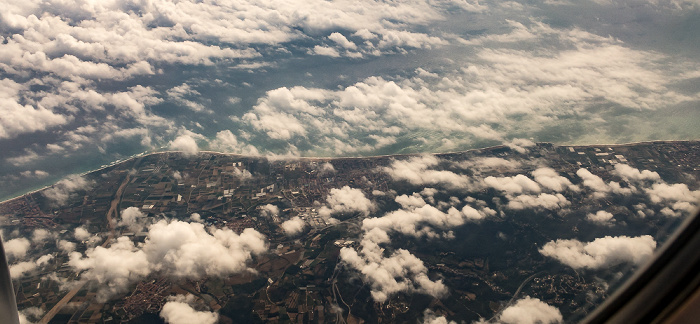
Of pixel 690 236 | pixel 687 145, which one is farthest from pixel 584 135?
pixel 690 236

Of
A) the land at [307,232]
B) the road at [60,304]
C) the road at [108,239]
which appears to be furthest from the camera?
the land at [307,232]

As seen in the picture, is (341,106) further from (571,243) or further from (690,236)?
(690,236)

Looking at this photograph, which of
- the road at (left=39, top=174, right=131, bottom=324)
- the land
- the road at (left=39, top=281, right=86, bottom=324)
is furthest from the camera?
the land

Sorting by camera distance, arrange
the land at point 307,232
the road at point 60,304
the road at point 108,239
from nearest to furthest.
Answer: the road at point 60,304, the road at point 108,239, the land at point 307,232

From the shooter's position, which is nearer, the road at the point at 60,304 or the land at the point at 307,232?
the road at the point at 60,304

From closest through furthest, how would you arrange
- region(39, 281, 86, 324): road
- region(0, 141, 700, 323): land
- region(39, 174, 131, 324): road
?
region(39, 281, 86, 324): road → region(39, 174, 131, 324): road → region(0, 141, 700, 323): land

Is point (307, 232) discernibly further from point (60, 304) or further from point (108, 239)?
point (60, 304)

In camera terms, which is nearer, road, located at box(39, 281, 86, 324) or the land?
road, located at box(39, 281, 86, 324)

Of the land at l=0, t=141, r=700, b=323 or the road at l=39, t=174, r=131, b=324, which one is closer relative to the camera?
the road at l=39, t=174, r=131, b=324

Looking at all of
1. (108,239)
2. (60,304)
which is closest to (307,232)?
(108,239)
